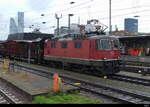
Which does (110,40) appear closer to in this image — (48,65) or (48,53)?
(48,53)

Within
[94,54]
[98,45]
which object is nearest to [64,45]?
[94,54]

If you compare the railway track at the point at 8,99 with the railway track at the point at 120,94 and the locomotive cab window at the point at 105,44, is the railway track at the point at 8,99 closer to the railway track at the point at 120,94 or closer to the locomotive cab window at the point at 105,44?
the railway track at the point at 120,94

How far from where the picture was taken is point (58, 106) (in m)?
6.66

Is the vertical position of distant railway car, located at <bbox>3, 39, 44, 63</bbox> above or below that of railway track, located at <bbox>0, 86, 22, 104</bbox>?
above

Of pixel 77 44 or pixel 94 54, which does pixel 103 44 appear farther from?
pixel 77 44

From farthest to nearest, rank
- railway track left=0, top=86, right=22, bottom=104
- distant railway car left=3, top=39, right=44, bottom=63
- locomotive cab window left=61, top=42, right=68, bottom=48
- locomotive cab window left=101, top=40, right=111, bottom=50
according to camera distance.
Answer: distant railway car left=3, top=39, right=44, bottom=63, locomotive cab window left=61, top=42, right=68, bottom=48, locomotive cab window left=101, top=40, right=111, bottom=50, railway track left=0, top=86, right=22, bottom=104

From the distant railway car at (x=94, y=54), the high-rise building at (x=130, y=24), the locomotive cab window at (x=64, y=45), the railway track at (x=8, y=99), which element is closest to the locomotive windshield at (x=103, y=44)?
the distant railway car at (x=94, y=54)

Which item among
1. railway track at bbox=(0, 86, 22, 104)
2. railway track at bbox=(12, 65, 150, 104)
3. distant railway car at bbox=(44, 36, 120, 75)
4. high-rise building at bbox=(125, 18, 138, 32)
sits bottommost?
railway track at bbox=(0, 86, 22, 104)

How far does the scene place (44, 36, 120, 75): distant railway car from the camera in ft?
58.6

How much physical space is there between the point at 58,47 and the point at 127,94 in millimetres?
12692

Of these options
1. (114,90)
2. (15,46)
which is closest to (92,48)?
(114,90)

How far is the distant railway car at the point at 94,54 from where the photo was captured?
17.9 m

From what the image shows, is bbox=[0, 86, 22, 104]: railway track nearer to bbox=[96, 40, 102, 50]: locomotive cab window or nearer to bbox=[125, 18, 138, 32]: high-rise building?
bbox=[96, 40, 102, 50]: locomotive cab window

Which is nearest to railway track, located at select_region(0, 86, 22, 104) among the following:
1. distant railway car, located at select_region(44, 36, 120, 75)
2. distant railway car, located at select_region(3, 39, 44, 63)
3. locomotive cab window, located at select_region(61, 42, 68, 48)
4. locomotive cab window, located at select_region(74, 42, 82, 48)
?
distant railway car, located at select_region(44, 36, 120, 75)
